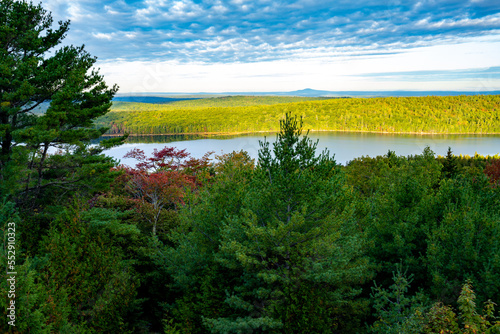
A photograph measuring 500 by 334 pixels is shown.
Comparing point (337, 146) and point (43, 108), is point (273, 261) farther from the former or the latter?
point (337, 146)

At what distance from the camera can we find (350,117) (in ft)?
509

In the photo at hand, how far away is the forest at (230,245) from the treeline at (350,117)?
11052 cm

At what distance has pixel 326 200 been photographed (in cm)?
988

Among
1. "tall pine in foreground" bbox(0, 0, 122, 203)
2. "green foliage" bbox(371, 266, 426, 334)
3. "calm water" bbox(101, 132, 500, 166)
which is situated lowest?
"calm water" bbox(101, 132, 500, 166)

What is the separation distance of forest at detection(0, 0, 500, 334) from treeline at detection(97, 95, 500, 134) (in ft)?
363

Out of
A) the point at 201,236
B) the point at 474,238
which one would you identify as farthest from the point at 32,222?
the point at 474,238

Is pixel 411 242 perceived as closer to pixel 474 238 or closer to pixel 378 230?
pixel 378 230

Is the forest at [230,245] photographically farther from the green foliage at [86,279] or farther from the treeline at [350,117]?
the treeline at [350,117]

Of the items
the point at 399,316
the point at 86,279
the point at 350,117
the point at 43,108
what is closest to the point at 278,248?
the point at 399,316

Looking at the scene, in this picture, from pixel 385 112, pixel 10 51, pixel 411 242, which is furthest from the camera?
pixel 385 112

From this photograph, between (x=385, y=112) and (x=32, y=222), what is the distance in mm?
165767

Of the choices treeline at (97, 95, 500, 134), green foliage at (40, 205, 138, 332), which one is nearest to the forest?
green foliage at (40, 205, 138, 332)

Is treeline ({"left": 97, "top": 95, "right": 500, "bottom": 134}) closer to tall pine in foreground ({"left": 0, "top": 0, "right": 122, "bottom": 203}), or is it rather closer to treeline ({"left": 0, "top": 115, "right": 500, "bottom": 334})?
tall pine in foreground ({"left": 0, "top": 0, "right": 122, "bottom": 203})

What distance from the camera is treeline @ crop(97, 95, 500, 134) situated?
12900 centimetres
